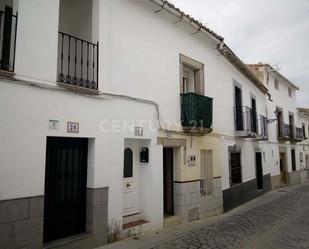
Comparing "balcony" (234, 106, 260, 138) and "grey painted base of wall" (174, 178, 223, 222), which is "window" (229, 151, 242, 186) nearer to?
"balcony" (234, 106, 260, 138)

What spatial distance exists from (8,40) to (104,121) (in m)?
2.34

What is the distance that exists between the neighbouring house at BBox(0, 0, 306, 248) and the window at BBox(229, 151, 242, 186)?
87cm

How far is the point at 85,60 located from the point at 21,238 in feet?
12.7

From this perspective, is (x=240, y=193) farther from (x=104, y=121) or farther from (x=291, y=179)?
(x=291, y=179)

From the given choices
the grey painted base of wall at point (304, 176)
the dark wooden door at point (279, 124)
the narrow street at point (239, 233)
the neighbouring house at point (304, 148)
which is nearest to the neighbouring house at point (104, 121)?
the narrow street at point (239, 233)

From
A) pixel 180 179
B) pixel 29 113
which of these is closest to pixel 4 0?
pixel 29 113

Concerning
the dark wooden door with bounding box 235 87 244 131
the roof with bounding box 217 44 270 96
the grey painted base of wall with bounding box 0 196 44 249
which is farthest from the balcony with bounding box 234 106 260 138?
the grey painted base of wall with bounding box 0 196 44 249

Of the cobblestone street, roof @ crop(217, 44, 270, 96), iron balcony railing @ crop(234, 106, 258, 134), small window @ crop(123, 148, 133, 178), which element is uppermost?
roof @ crop(217, 44, 270, 96)

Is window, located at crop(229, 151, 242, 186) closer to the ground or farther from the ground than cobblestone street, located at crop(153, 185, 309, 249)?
farther from the ground

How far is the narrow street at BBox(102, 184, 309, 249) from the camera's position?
22.0 ft

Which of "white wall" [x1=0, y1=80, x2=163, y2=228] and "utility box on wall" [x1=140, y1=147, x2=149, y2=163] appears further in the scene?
"utility box on wall" [x1=140, y1=147, x2=149, y2=163]

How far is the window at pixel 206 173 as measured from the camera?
10117 mm

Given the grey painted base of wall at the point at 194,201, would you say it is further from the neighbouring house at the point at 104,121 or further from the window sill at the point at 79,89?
the window sill at the point at 79,89

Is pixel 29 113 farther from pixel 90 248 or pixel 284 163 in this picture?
pixel 284 163
